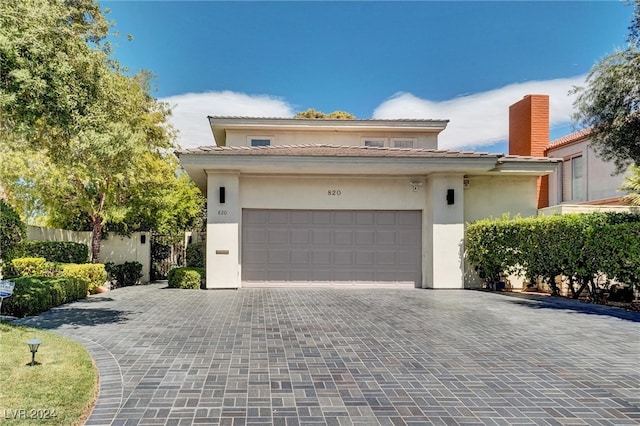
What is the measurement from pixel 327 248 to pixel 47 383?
388 inches

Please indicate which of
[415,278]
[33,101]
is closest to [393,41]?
[415,278]

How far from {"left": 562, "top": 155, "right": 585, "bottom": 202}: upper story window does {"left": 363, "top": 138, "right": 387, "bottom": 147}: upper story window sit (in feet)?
36.8

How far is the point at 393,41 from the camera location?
17.6 m

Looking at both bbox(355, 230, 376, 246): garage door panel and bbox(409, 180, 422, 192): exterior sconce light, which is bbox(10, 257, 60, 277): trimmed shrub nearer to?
bbox(355, 230, 376, 246): garage door panel

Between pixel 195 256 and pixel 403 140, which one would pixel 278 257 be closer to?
pixel 195 256

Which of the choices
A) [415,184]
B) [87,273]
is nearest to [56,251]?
[87,273]

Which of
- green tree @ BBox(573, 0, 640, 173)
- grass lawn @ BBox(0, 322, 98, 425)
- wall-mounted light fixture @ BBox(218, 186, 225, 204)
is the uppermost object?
green tree @ BBox(573, 0, 640, 173)

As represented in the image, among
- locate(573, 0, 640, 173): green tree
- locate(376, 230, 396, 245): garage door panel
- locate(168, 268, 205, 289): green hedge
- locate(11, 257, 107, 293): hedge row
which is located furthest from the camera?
locate(376, 230, 396, 245): garage door panel

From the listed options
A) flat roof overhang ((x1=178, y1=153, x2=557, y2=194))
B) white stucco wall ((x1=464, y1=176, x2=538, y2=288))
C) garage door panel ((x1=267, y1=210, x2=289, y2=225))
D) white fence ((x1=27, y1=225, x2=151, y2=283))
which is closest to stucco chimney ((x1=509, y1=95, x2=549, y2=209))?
white stucco wall ((x1=464, y1=176, x2=538, y2=288))

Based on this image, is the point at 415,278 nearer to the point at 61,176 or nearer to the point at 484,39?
the point at 484,39

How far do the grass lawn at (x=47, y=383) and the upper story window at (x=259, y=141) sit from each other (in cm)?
1209

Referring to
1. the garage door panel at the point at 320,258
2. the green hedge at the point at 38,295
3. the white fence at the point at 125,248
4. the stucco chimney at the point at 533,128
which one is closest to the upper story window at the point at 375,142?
the garage door panel at the point at 320,258

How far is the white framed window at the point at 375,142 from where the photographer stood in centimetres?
1733

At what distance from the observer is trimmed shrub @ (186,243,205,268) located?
1733cm
